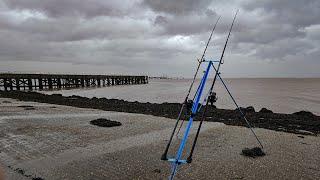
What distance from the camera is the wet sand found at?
5887mm

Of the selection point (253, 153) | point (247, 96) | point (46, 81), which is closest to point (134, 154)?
point (253, 153)

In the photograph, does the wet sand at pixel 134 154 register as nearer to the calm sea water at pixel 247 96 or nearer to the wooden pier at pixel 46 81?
the calm sea water at pixel 247 96

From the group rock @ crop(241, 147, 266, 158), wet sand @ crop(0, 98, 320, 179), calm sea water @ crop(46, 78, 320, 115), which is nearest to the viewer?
wet sand @ crop(0, 98, 320, 179)

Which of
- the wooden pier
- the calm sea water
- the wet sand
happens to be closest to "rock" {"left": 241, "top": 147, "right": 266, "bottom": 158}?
the wet sand

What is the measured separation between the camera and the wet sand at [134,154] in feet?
19.3

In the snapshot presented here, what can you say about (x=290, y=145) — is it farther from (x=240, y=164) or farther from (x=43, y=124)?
(x=43, y=124)

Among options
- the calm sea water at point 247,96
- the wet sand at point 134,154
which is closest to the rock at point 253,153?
the wet sand at point 134,154

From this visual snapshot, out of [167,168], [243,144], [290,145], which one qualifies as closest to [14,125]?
[167,168]

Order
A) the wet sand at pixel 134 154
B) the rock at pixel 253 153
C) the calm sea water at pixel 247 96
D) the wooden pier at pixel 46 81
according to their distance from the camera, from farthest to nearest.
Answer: the wooden pier at pixel 46 81, the calm sea water at pixel 247 96, the rock at pixel 253 153, the wet sand at pixel 134 154

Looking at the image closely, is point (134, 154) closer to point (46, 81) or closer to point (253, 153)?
point (253, 153)

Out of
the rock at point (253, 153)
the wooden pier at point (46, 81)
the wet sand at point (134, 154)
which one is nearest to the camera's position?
the wet sand at point (134, 154)

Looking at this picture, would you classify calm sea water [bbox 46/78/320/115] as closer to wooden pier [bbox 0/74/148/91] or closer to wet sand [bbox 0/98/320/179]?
wooden pier [bbox 0/74/148/91]

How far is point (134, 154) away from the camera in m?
7.14

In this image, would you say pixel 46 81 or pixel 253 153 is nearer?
pixel 253 153
